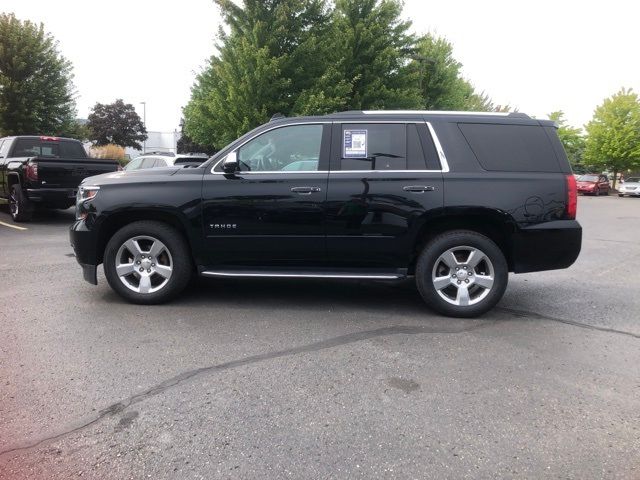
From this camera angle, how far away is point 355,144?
5008mm

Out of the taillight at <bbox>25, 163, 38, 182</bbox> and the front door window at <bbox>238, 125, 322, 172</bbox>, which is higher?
the front door window at <bbox>238, 125, 322, 172</bbox>

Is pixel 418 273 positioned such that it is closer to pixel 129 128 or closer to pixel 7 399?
pixel 7 399

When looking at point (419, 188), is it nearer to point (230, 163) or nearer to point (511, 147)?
point (511, 147)

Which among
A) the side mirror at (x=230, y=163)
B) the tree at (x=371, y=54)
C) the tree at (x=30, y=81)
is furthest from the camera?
the tree at (x=30, y=81)

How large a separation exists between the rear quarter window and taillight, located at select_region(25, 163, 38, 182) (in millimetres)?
9214

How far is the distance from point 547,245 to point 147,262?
Result: 397 cm

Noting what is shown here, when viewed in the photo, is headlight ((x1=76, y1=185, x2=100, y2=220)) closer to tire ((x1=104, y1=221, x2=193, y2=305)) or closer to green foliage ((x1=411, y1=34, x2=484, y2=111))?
tire ((x1=104, y1=221, x2=193, y2=305))

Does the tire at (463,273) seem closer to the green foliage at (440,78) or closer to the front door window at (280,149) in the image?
the front door window at (280,149)

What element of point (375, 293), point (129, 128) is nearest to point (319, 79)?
point (375, 293)

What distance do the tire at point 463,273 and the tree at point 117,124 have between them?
223ft

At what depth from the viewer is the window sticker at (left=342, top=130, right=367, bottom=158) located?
4.99m

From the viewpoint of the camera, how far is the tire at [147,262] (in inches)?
201

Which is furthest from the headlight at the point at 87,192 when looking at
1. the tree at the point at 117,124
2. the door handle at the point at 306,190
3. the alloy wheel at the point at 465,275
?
the tree at the point at 117,124

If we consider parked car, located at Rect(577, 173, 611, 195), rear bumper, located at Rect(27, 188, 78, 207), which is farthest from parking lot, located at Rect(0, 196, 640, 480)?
parked car, located at Rect(577, 173, 611, 195)
